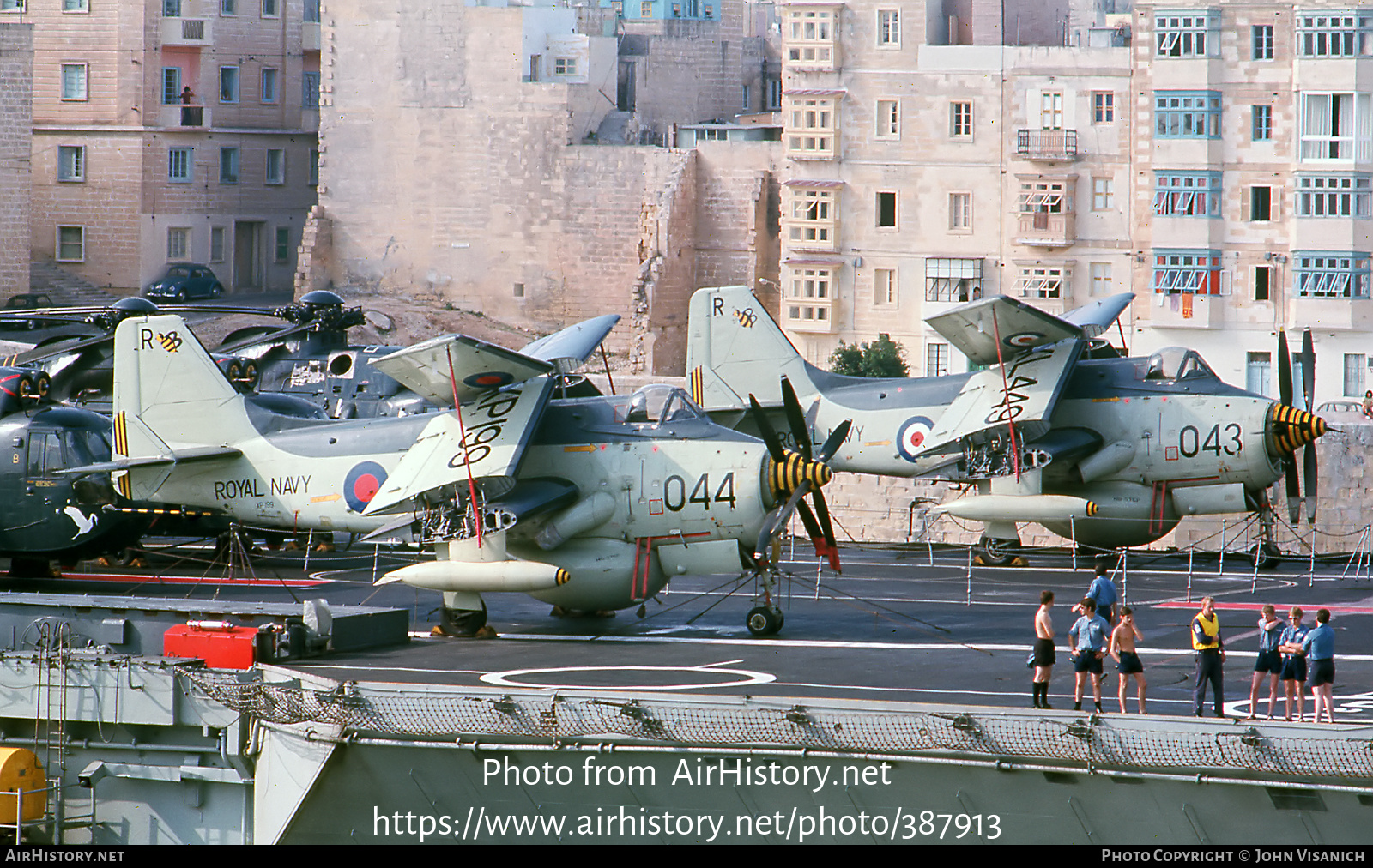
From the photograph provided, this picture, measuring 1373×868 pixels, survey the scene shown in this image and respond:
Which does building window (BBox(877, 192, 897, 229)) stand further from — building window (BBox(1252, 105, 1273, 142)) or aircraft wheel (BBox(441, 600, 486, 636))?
aircraft wheel (BBox(441, 600, 486, 636))

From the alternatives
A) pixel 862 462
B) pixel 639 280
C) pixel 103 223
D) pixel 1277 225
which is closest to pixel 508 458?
pixel 862 462

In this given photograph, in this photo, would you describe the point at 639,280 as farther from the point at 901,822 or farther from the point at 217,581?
the point at 901,822

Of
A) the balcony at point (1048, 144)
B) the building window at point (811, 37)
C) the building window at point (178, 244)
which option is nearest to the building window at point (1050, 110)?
the balcony at point (1048, 144)

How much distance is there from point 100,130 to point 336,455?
55443 mm

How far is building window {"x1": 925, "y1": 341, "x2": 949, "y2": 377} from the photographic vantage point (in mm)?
77625

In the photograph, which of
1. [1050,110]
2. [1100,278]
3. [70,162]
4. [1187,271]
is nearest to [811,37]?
[1050,110]

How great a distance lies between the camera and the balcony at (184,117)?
3489 inches

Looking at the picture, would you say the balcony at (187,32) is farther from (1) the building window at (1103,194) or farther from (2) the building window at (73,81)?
(1) the building window at (1103,194)

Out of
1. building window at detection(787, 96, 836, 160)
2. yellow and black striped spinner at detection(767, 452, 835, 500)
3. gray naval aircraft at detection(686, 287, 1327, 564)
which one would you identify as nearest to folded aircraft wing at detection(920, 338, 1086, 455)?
gray naval aircraft at detection(686, 287, 1327, 564)

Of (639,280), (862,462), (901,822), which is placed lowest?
(901,822)

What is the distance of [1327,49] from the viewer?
68625mm

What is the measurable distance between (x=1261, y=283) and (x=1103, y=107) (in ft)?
30.3

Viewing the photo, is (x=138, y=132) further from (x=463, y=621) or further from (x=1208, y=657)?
(x=1208, y=657)

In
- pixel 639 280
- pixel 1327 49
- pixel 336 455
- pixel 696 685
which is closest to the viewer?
pixel 696 685
